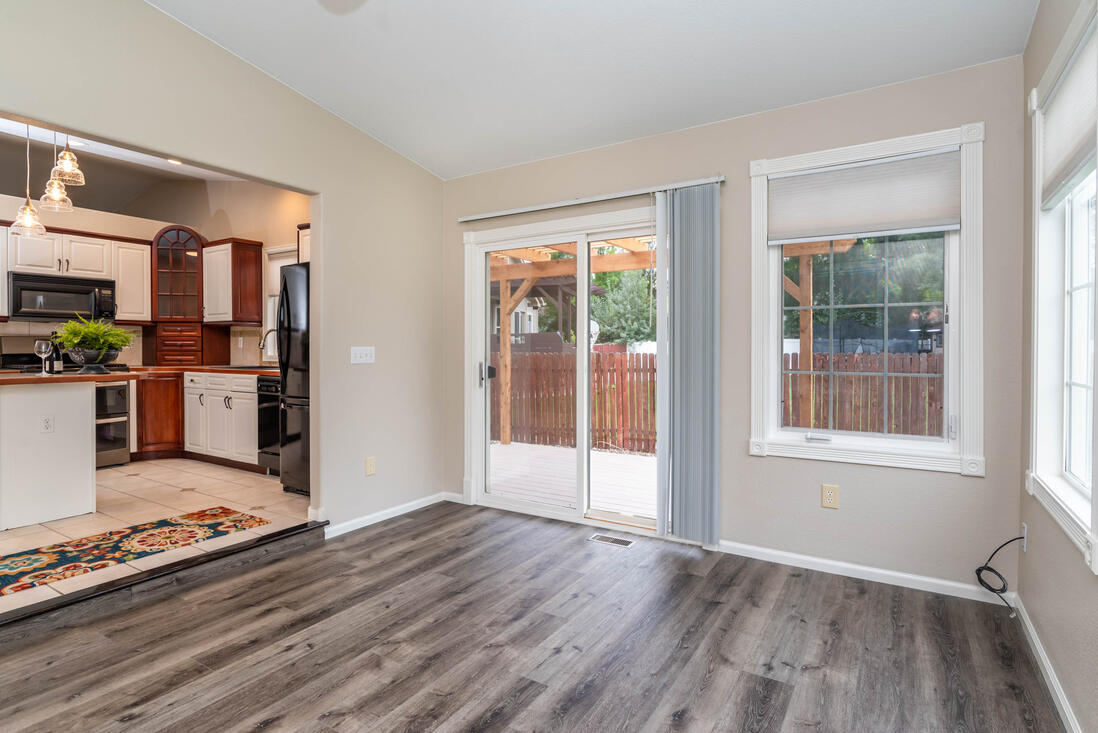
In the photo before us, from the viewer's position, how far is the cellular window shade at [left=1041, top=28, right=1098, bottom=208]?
1.70 meters

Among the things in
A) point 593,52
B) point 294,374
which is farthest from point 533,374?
point 593,52

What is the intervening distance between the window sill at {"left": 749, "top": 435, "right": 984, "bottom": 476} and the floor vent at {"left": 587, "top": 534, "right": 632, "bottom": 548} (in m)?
0.95

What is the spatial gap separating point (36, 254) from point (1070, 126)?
7414 millimetres

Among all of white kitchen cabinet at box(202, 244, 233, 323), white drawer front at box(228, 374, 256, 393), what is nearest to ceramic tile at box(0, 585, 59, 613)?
white drawer front at box(228, 374, 256, 393)

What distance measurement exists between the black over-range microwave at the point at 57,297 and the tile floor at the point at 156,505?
1.57 metres

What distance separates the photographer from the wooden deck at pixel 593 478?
393cm

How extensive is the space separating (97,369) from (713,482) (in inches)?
175

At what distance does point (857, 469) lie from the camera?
295cm

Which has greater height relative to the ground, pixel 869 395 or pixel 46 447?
pixel 869 395

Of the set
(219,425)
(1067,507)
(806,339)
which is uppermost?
(806,339)

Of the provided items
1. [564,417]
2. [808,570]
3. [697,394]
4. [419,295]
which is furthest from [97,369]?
[808,570]

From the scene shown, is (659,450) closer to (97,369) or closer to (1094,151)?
(1094,151)

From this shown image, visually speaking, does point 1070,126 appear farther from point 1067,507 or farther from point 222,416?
point 222,416

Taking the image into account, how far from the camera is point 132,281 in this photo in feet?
19.5
